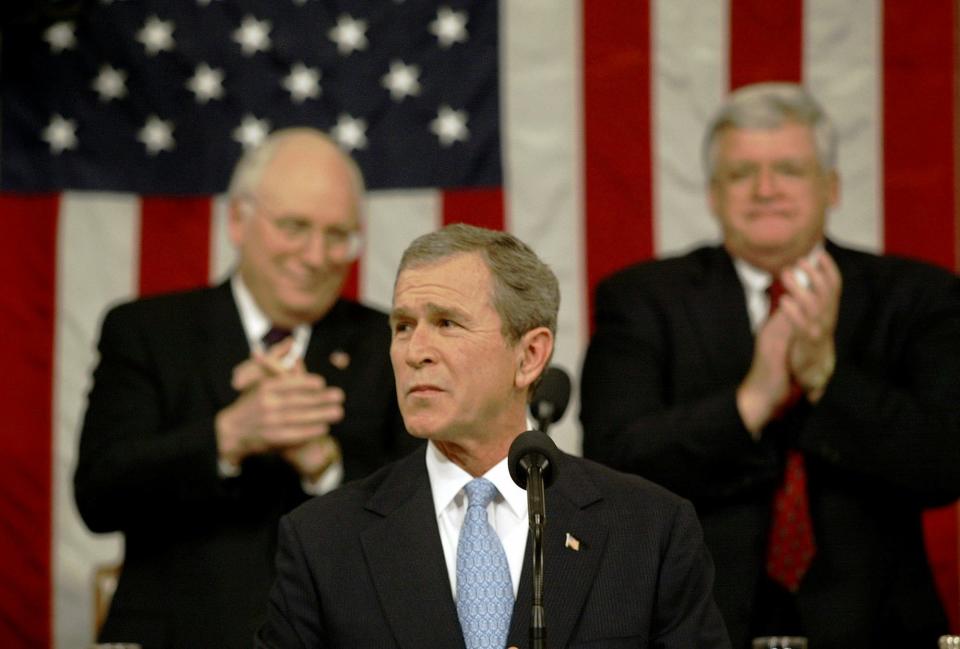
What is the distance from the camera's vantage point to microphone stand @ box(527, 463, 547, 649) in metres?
2.67

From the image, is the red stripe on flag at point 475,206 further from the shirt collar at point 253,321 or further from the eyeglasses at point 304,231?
the shirt collar at point 253,321

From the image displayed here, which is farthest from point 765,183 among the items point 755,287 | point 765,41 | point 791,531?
point 765,41

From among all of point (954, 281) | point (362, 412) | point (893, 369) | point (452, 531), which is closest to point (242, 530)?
point (362, 412)

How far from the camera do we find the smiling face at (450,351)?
318 centimetres

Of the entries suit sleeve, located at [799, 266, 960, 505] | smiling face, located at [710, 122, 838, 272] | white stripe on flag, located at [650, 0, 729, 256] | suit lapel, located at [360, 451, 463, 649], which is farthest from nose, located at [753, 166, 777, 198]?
suit lapel, located at [360, 451, 463, 649]

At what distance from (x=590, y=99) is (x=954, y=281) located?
170 cm

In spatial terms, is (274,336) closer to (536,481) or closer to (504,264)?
(504,264)

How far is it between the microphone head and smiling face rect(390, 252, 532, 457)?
423 mm

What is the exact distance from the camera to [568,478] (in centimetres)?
327

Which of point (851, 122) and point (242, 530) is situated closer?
point (242, 530)

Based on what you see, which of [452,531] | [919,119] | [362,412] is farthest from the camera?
[919,119]

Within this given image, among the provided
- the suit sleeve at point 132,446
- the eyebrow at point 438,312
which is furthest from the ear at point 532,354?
the suit sleeve at point 132,446

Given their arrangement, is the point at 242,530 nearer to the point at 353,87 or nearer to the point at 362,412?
the point at 362,412

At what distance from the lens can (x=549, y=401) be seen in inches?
132
